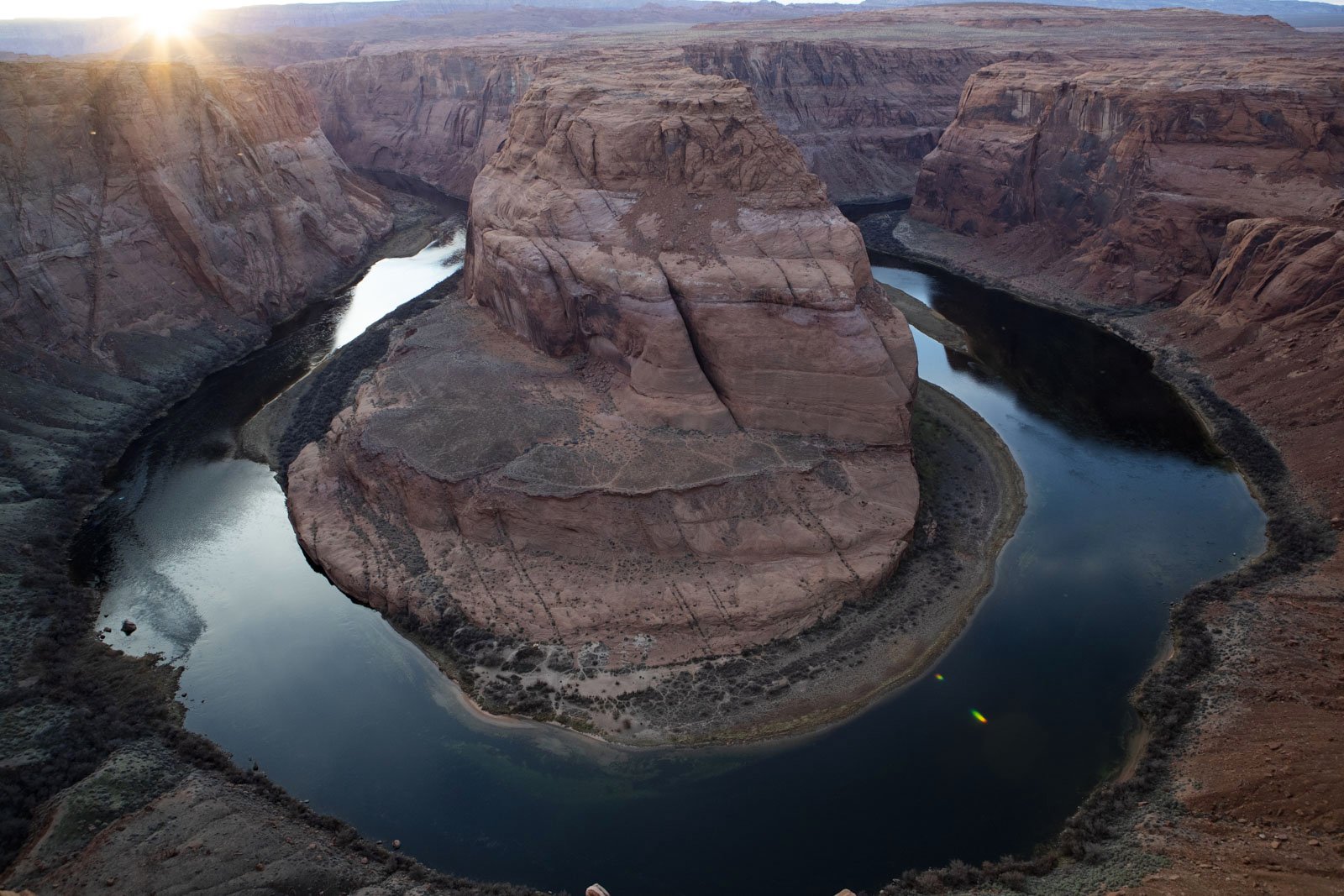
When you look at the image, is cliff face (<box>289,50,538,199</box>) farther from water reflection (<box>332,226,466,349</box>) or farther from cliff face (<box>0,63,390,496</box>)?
cliff face (<box>0,63,390,496</box>)

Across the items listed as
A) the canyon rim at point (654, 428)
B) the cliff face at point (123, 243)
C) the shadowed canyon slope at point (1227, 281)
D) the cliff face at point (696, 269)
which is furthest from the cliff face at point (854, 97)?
the cliff face at point (696, 269)

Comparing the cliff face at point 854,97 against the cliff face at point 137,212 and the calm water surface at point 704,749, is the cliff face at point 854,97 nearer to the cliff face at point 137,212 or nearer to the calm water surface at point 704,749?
the cliff face at point 137,212

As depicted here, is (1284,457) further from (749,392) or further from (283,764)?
(283,764)

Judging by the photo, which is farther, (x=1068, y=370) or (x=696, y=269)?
(x=1068, y=370)

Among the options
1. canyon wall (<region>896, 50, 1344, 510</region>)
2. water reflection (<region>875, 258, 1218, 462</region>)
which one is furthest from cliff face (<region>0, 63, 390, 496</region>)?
canyon wall (<region>896, 50, 1344, 510</region>)

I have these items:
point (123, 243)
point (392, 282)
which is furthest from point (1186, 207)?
point (123, 243)

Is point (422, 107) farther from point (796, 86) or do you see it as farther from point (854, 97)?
point (854, 97)
